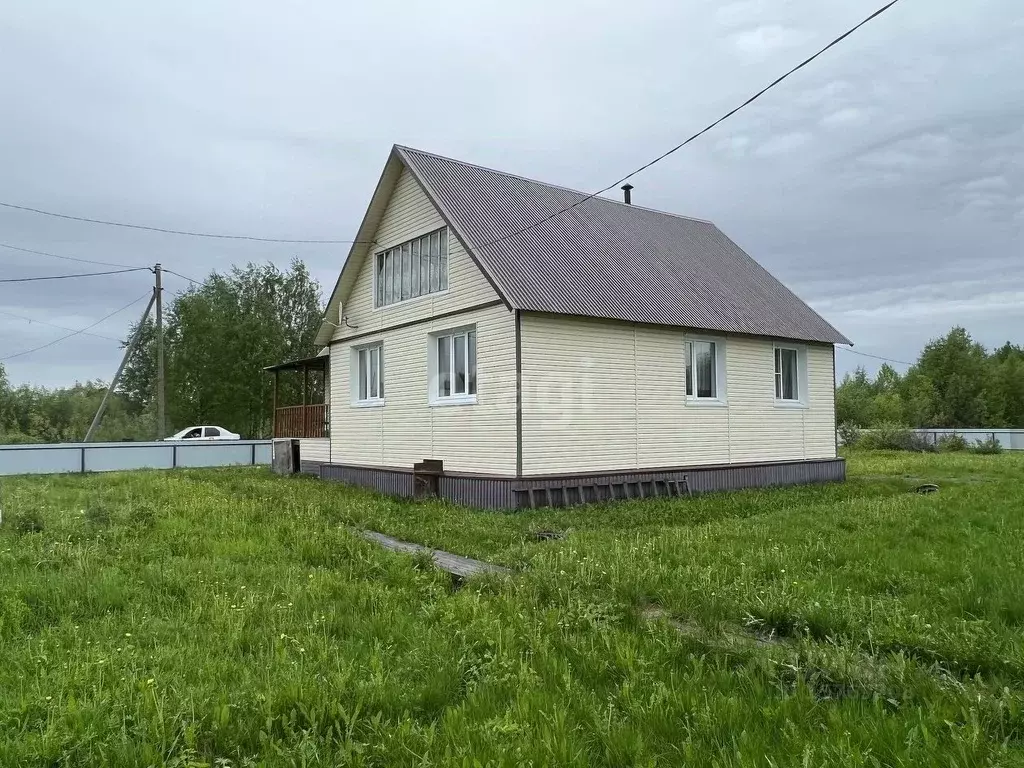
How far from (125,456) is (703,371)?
2024 centimetres

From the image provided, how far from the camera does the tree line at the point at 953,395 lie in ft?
186

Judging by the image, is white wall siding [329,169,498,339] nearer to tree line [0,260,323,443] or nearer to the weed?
the weed

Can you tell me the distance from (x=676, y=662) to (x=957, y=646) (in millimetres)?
1723

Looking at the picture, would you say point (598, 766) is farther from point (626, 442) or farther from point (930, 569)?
point (626, 442)

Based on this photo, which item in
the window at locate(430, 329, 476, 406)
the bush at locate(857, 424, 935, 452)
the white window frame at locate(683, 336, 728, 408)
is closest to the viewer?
the window at locate(430, 329, 476, 406)

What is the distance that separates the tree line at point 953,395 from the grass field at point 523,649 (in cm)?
5214

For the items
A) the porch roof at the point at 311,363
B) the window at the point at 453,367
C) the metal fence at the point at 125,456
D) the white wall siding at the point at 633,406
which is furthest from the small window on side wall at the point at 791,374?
the metal fence at the point at 125,456

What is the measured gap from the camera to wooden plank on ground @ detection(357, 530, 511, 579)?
7973 mm

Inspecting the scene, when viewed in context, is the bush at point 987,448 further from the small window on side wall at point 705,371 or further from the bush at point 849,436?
the small window on side wall at point 705,371

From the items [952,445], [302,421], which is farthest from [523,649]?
[952,445]

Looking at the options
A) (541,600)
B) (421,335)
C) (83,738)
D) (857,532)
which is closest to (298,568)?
(541,600)

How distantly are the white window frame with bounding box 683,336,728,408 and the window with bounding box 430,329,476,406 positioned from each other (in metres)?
4.78

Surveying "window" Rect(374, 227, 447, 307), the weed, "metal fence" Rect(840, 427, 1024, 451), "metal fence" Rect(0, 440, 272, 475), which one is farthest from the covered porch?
"metal fence" Rect(840, 427, 1024, 451)

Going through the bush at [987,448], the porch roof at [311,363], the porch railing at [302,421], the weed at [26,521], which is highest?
the porch roof at [311,363]
